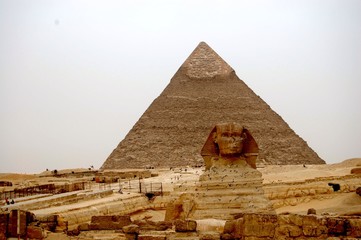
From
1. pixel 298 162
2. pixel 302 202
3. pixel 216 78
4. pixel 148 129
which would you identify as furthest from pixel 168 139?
pixel 302 202

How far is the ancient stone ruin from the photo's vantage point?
28.9 ft

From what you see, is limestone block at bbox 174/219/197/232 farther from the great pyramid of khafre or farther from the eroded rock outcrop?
the great pyramid of khafre

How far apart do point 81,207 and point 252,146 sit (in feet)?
9.50

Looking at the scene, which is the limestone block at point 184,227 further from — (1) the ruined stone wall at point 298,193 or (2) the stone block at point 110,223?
(1) the ruined stone wall at point 298,193

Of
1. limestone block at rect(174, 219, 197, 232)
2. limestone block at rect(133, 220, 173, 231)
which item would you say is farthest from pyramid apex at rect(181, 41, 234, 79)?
limestone block at rect(174, 219, 197, 232)

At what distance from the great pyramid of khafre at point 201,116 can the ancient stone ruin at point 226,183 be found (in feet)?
324

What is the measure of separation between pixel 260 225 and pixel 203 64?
115587 millimetres

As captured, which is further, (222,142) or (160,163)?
(160,163)

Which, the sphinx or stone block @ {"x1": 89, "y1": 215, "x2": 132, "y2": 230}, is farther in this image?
the sphinx

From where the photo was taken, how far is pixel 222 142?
9617 millimetres

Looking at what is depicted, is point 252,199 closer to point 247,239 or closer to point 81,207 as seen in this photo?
point 81,207

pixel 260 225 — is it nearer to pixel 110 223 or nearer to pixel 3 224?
pixel 110 223

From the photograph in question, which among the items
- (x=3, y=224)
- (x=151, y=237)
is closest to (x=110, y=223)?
(x=3, y=224)

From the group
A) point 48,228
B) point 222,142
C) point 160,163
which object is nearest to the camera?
point 48,228
